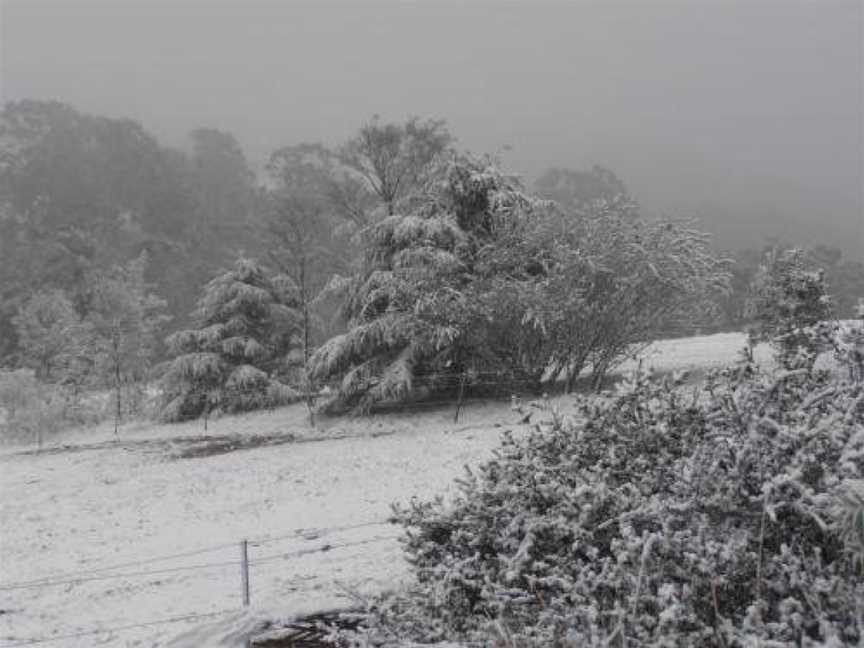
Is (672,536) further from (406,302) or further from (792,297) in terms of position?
(792,297)

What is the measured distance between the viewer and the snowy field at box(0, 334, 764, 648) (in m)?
8.19

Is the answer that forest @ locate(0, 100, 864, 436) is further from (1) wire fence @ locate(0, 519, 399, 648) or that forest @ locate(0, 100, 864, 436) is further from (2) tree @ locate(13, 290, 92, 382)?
(1) wire fence @ locate(0, 519, 399, 648)

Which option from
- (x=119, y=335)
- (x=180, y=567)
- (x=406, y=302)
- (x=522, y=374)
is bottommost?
(x=180, y=567)

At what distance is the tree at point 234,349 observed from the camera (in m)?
22.8

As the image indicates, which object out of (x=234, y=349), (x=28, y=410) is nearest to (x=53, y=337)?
(x=28, y=410)

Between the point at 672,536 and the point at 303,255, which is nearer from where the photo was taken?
the point at 672,536

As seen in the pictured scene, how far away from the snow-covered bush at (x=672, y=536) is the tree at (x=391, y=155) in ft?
59.7

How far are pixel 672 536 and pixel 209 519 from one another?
9.88 m

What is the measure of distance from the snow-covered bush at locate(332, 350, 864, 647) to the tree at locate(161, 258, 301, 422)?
18.6 meters

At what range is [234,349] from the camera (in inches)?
923

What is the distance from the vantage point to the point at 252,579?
8961 millimetres

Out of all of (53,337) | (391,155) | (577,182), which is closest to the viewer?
(391,155)

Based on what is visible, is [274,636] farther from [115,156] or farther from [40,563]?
[115,156]

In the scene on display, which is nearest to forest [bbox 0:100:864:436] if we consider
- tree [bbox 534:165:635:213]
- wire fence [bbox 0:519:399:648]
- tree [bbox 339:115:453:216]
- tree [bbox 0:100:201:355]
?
tree [bbox 339:115:453:216]
